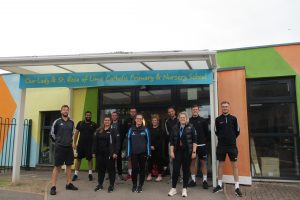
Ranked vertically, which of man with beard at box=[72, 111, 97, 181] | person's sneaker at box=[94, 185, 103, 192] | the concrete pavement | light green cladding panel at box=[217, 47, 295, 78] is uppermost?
light green cladding panel at box=[217, 47, 295, 78]

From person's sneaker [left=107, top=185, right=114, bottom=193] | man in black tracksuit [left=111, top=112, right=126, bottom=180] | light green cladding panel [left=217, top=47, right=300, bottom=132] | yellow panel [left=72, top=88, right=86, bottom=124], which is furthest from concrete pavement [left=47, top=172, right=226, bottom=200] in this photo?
light green cladding panel [left=217, top=47, right=300, bottom=132]

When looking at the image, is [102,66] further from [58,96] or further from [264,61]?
[264,61]

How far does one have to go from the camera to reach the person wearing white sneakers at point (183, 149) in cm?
635

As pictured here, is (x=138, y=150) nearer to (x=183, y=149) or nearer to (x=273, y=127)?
(x=183, y=149)

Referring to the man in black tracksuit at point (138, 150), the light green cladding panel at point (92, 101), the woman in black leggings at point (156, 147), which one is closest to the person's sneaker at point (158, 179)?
the woman in black leggings at point (156, 147)

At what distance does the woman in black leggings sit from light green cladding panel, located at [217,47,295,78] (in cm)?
274

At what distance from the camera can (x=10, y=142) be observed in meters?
11.0

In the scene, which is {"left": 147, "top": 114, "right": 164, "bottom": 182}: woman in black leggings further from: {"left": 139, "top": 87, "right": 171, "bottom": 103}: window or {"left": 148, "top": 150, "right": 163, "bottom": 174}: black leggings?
{"left": 139, "top": 87, "right": 171, "bottom": 103}: window

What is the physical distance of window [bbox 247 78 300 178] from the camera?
8031mm

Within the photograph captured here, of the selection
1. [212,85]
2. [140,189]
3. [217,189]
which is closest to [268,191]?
[217,189]

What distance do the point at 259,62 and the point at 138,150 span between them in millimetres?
4238

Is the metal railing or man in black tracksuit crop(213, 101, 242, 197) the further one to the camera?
the metal railing

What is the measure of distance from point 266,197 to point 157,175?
286 centimetres

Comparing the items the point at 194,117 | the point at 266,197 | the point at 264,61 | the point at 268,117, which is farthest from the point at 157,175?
the point at 264,61
